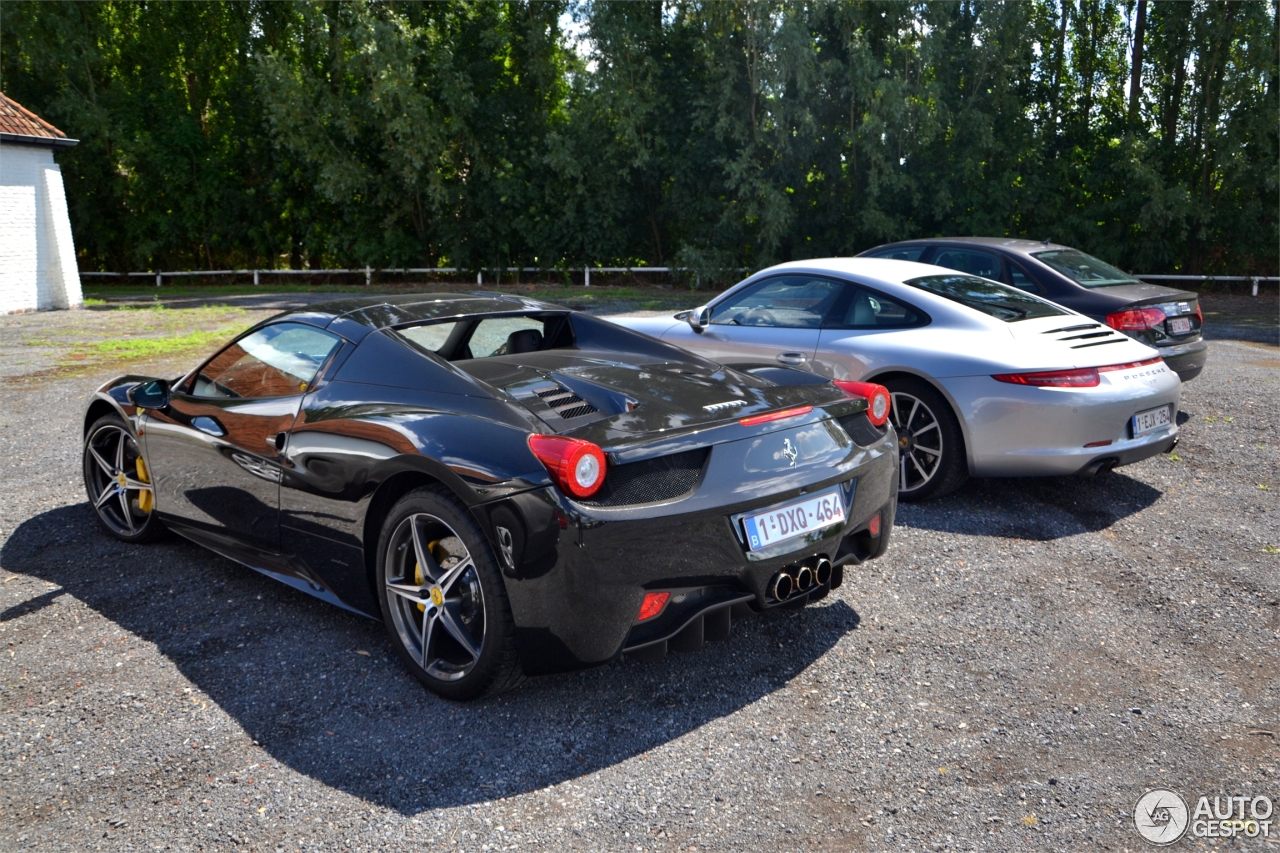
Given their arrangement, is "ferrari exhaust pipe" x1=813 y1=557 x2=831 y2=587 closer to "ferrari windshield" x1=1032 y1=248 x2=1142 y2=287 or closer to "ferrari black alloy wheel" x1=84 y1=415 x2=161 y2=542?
"ferrari black alloy wheel" x1=84 y1=415 x2=161 y2=542

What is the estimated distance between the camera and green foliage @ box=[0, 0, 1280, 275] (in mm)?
21391

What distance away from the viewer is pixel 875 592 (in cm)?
461

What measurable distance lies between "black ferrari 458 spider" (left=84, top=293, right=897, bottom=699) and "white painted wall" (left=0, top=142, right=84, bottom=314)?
20.0 m

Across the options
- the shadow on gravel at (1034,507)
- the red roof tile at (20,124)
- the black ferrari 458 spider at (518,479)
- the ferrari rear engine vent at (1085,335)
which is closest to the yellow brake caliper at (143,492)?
the black ferrari 458 spider at (518,479)

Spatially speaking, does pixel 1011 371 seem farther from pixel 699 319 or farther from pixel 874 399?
pixel 699 319

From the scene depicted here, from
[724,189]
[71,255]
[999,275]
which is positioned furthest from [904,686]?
[71,255]

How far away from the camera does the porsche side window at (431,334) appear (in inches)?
164

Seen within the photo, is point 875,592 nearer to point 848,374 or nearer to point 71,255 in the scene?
point 848,374

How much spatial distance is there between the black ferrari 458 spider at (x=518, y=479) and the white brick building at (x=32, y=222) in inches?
791

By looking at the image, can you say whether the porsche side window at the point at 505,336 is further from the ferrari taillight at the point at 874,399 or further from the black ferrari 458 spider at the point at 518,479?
the ferrari taillight at the point at 874,399

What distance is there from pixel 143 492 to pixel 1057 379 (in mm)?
4909

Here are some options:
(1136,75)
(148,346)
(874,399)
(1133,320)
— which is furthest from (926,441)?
(1136,75)

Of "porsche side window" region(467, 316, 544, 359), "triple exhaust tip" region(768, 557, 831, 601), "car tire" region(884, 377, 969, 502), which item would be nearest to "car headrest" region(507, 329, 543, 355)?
"porsche side window" region(467, 316, 544, 359)

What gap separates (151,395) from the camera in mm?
4992
